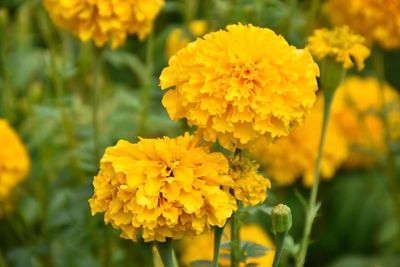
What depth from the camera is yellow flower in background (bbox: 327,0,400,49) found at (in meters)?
1.78

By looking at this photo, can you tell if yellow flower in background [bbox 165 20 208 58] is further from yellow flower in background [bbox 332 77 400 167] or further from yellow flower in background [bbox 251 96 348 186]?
yellow flower in background [bbox 332 77 400 167]

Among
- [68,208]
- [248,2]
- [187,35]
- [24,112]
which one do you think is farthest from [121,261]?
[248,2]

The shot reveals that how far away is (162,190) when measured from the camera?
41.3 inches

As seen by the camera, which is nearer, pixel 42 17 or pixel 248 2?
pixel 248 2

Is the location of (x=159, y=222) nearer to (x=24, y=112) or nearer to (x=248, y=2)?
(x=248, y=2)

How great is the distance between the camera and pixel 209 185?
1064mm

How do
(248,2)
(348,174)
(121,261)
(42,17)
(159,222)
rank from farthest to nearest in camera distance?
1. (348,174)
2. (121,261)
3. (42,17)
4. (248,2)
5. (159,222)

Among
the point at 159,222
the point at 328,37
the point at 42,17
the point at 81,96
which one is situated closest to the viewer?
the point at 159,222

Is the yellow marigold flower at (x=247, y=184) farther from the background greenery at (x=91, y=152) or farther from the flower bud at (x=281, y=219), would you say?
the background greenery at (x=91, y=152)

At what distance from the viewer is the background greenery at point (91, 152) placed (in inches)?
74.4

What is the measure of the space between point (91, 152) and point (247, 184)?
90cm

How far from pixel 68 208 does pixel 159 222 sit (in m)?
1.00

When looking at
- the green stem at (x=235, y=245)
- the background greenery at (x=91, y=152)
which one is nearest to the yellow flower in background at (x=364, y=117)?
the background greenery at (x=91, y=152)

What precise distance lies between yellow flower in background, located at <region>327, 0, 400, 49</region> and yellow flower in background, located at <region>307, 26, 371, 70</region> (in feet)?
1.26
